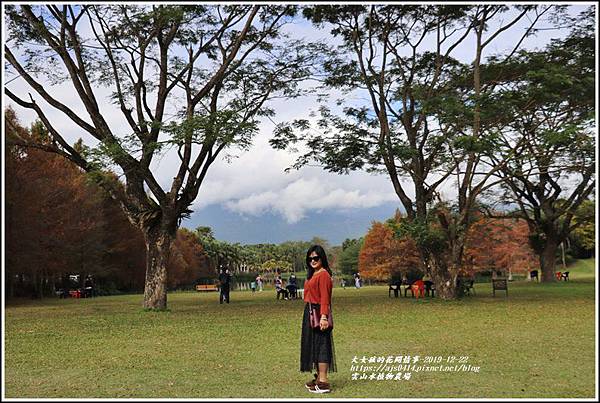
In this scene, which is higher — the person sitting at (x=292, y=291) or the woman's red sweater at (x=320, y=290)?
the woman's red sweater at (x=320, y=290)

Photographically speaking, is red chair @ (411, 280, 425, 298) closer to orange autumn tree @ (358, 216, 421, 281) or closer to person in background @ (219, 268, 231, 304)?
person in background @ (219, 268, 231, 304)

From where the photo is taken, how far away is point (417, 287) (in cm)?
2244

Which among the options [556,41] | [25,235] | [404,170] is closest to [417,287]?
[404,170]

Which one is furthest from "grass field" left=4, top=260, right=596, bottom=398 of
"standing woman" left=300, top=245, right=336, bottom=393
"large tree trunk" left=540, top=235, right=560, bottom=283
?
"large tree trunk" left=540, top=235, right=560, bottom=283

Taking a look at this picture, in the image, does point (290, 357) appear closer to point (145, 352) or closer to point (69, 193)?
point (145, 352)

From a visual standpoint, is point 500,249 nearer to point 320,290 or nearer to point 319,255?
point 319,255

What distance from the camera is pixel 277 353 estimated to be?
843cm

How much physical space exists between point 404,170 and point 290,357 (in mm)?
14041

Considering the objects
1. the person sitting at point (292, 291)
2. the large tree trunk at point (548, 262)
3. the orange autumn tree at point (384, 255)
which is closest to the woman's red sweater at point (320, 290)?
the person sitting at point (292, 291)

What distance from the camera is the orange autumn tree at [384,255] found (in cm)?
4528

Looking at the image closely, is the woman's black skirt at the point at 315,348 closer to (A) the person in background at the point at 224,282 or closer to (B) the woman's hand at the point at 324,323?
(B) the woman's hand at the point at 324,323

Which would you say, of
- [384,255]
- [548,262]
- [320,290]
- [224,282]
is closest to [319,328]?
[320,290]

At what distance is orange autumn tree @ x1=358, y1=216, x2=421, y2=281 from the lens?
149ft

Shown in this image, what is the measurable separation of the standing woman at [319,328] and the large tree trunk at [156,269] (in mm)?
11888
